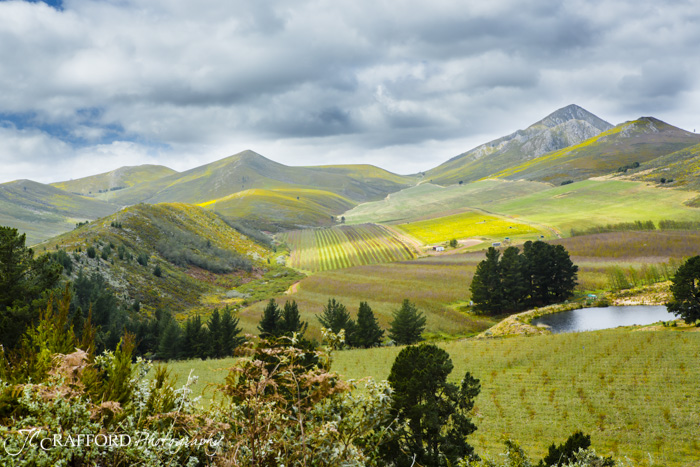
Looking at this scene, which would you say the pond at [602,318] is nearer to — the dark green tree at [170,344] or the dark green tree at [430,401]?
A: the dark green tree at [430,401]

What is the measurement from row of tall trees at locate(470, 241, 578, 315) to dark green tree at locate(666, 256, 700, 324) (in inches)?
904

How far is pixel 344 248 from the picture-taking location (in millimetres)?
120500

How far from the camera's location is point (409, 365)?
1087 centimetres

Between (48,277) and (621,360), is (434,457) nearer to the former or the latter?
(48,277)

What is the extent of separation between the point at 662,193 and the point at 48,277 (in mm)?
162381

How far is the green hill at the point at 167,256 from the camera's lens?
6181 cm

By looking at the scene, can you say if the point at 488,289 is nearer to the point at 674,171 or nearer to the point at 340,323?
the point at 340,323

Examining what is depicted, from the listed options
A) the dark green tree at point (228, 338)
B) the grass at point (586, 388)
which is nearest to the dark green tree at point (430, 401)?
the grass at point (586, 388)

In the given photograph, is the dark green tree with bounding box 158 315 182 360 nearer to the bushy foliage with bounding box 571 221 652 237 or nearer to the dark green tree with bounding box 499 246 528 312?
the dark green tree with bounding box 499 246 528 312

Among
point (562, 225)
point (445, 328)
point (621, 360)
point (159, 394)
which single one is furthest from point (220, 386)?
point (562, 225)

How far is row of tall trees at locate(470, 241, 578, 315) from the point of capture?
188ft

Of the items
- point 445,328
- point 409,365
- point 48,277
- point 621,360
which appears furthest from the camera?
point 445,328

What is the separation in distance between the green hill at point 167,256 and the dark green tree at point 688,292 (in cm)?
6295

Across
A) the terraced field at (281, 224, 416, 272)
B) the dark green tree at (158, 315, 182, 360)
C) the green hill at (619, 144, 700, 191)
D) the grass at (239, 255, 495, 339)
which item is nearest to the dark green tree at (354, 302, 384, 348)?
the grass at (239, 255, 495, 339)
